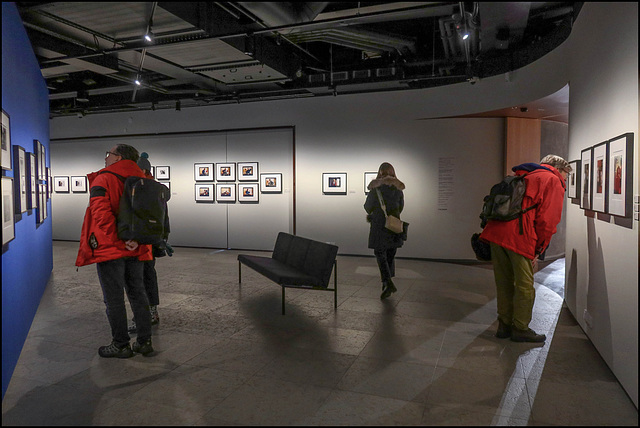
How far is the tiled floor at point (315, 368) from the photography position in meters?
3.15

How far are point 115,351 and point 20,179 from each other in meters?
2.05

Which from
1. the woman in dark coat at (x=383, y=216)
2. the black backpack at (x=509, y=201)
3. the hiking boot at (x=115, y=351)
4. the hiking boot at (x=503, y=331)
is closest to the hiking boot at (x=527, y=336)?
the hiking boot at (x=503, y=331)

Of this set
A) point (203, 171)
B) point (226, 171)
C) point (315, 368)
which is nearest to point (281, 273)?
point (315, 368)

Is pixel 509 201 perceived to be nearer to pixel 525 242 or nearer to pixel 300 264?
pixel 525 242

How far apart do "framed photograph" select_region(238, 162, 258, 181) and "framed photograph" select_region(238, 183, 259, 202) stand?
0.15m

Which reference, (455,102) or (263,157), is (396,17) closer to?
(455,102)

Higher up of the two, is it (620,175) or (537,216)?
(620,175)

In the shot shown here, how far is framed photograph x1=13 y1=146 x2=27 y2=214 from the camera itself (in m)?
4.42

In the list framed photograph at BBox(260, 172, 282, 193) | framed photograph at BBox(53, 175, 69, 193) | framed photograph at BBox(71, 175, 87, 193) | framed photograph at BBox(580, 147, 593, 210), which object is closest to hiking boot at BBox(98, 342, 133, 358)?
framed photograph at BBox(580, 147, 593, 210)

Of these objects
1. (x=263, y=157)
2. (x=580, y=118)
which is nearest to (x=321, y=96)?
(x=263, y=157)

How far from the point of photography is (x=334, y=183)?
10.4 metres

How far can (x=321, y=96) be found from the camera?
10.4 metres

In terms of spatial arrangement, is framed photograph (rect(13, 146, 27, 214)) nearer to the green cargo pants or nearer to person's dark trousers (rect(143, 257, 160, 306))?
person's dark trousers (rect(143, 257, 160, 306))

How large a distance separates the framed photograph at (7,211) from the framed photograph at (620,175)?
4907mm
